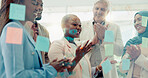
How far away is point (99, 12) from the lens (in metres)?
1.29

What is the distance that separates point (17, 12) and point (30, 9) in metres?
0.07

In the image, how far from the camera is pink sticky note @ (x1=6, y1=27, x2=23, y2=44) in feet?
2.53

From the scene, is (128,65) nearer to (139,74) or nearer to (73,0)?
(139,74)

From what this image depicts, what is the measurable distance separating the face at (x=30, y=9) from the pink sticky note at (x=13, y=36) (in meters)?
0.08

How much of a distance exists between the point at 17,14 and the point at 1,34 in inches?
4.3

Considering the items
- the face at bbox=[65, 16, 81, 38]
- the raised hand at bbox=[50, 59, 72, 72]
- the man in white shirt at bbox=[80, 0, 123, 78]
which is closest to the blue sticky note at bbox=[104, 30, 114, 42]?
the man in white shirt at bbox=[80, 0, 123, 78]

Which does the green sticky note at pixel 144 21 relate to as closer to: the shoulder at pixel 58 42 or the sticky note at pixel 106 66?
the sticky note at pixel 106 66

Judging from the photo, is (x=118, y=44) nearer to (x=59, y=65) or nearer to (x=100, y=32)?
(x=100, y=32)

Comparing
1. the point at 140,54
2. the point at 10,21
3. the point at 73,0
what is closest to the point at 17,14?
the point at 10,21

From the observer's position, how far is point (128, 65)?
144cm

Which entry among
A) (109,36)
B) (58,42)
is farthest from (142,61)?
(58,42)

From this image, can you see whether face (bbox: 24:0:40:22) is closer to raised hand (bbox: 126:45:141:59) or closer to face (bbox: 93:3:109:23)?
face (bbox: 93:3:109:23)

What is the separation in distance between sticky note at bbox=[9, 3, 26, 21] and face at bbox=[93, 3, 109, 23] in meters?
0.59

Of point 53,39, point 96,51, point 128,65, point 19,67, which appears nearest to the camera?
point 19,67
